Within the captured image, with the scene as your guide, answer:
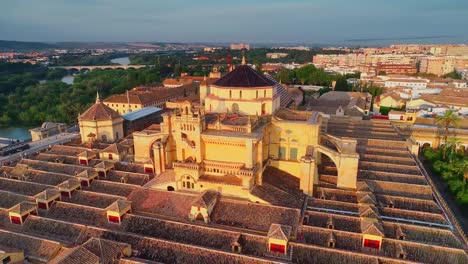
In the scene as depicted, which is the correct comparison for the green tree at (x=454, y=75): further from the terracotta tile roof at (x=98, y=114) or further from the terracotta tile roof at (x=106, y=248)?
the terracotta tile roof at (x=106, y=248)

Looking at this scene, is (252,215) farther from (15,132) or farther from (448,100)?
(15,132)

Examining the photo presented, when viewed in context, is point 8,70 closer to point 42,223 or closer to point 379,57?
point 42,223

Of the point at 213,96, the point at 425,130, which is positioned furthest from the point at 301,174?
the point at 425,130

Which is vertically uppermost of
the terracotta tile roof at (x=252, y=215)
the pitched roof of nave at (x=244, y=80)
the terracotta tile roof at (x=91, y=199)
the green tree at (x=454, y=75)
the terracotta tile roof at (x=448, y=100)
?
the pitched roof of nave at (x=244, y=80)

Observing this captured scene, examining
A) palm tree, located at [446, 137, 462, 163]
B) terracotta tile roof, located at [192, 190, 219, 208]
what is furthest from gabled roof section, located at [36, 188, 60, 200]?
palm tree, located at [446, 137, 462, 163]

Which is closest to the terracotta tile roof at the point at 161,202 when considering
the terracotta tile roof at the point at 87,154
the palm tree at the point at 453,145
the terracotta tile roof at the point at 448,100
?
the terracotta tile roof at the point at 87,154
